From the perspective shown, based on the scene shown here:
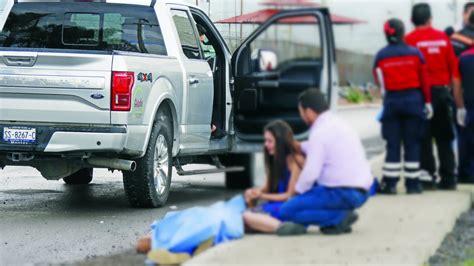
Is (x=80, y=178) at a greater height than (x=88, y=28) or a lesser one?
lesser

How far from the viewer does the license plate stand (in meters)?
10.0

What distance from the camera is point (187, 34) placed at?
10805mm

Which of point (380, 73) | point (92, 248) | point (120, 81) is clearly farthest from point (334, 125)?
point (120, 81)

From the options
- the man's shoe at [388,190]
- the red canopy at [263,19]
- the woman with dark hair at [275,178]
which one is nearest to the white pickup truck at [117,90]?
the woman with dark hair at [275,178]

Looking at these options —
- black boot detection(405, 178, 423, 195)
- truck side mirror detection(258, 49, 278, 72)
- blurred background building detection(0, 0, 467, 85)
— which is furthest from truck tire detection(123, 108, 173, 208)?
truck side mirror detection(258, 49, 278, 72)

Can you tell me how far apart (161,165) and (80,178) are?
90.3 inches

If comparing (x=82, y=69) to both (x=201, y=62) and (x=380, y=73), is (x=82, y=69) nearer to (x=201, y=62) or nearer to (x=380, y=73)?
(x=201, y=62)

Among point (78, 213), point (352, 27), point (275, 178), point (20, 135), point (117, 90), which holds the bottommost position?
point (78, 213)

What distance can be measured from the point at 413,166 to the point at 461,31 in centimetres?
151

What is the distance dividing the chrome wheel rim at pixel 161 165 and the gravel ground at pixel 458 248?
259 cm

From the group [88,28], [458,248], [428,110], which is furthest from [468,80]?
[88,28]

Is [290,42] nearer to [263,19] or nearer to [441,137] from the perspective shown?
[263,19]

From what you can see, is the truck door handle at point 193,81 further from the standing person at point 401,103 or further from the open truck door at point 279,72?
the open truck door at point 279,72

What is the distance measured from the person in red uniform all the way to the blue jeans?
2.05 metres
